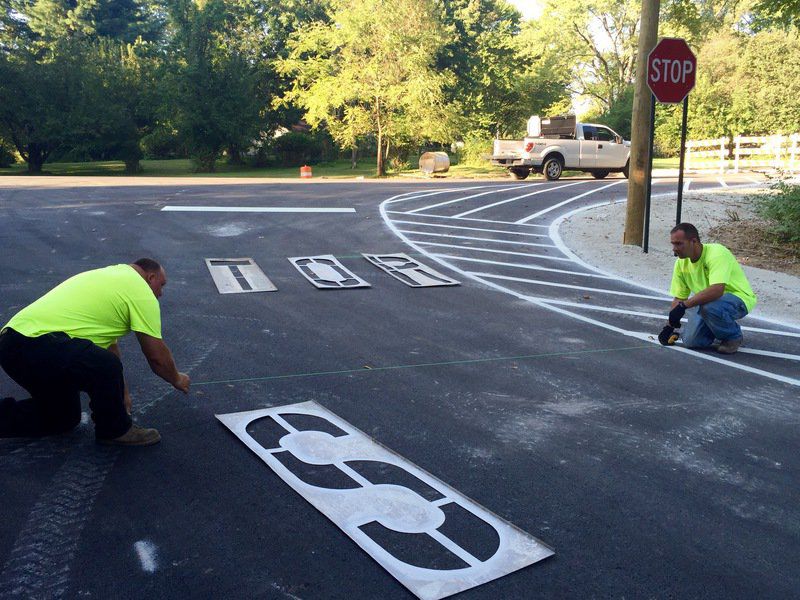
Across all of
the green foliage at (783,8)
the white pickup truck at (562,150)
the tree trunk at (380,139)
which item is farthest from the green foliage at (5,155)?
the green foliage at (783,8)

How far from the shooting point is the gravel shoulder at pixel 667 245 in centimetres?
955

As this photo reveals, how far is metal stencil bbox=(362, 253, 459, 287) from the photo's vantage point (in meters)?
9.60

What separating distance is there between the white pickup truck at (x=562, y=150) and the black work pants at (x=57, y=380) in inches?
891

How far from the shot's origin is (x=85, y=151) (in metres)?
34.1

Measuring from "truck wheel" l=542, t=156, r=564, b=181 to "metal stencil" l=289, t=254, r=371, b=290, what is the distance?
16.3m

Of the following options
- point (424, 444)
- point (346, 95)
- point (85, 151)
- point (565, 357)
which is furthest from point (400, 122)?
point (424, 444)

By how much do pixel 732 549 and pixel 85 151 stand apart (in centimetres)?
3558

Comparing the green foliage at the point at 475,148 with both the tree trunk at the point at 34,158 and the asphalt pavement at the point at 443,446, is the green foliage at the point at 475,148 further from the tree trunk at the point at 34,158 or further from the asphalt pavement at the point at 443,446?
the asphalt pavement at the point at 443,446

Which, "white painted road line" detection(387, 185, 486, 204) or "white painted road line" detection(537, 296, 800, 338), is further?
"white painted road line" detection(387, 185, 486, 204)

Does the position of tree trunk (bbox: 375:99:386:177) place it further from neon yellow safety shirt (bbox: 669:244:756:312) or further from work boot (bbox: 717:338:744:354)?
work boot (bbox: 717:338:744:354)

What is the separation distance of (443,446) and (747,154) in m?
35.1

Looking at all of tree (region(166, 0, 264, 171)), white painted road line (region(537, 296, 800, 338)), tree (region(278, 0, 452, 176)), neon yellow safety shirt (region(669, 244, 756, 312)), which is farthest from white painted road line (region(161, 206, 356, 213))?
tree (region(166, 0, 264, 171))

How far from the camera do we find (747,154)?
3472 centimetres

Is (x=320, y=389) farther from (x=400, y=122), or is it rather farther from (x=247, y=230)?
(x=400, y=122)
